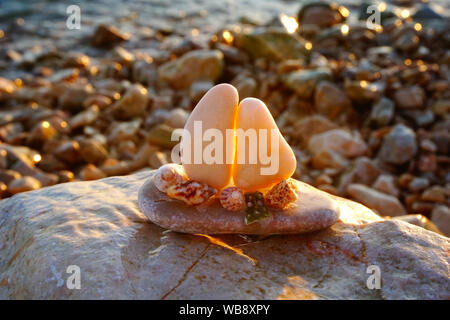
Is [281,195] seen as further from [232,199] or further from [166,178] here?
[166,178]

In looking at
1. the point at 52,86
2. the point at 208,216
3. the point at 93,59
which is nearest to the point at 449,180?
the point at 208,216

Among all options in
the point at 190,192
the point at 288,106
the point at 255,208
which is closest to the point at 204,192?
the point at 190,192

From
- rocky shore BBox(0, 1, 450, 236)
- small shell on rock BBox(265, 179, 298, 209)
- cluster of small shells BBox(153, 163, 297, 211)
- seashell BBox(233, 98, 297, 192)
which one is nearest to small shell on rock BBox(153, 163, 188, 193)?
cluster of small shells BBox(153, 163, 297, 211)

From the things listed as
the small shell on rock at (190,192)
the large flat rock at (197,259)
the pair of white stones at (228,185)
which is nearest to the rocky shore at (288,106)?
the large flat rock at (197,259)

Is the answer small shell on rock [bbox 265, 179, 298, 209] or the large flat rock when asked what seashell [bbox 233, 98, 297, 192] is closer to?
small shell on rock [bbox 265, 179, 298, 209]
